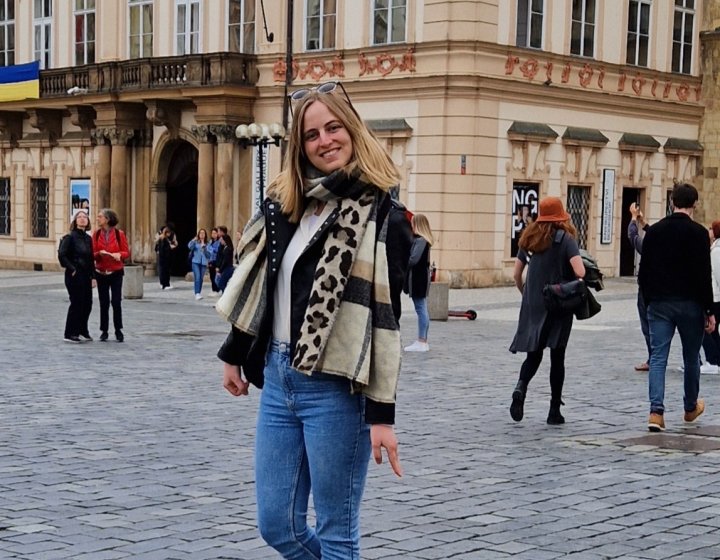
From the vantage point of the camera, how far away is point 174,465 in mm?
8844

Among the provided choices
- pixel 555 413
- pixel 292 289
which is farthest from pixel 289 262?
pixel 555 413

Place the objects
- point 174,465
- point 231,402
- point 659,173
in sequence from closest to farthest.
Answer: point 174,465 < point 231,402 < point 659,173

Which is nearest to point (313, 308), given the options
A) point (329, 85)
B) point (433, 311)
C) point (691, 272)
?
point (329, 85)

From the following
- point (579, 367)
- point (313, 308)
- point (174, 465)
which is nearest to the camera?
point (313, 308)

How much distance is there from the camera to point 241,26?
114ft

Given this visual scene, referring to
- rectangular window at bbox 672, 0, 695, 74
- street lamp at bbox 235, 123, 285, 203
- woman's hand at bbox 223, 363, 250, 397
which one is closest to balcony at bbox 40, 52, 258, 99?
street lamp at bbox 235, 123, 285, 203

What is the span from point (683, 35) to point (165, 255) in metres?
14.7

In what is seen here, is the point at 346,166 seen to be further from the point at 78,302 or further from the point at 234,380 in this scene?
the point at 78,302

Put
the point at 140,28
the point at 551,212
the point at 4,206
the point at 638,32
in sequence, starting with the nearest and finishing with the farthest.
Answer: the point at 551,212 < the point at 638,32 < the point at 140,28 < the point at 4,206

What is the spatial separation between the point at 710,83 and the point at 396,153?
33.8ft

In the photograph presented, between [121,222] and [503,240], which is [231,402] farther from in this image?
[121,222]

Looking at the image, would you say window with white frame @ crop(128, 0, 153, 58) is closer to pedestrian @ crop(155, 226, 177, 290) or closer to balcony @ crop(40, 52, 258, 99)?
balcony @ crop(40, 52, 258, 99)

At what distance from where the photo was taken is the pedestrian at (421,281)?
1705cm

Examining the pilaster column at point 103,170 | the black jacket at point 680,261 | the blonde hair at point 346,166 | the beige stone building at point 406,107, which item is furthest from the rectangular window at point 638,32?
the blonde hair at point 346,166
